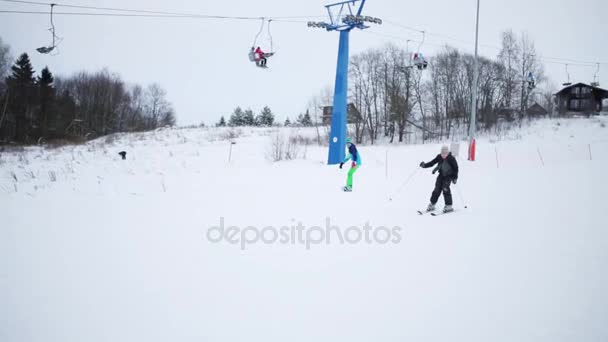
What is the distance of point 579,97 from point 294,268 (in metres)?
53.6

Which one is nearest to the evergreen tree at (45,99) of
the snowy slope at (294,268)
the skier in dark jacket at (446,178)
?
the snowy slope at (294,268)

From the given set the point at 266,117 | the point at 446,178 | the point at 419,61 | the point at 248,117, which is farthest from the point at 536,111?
the point at 248,117

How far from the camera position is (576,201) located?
27.8ft

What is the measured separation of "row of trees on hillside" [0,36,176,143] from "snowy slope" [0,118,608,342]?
29.6m

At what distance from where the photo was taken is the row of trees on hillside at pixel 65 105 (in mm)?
35969

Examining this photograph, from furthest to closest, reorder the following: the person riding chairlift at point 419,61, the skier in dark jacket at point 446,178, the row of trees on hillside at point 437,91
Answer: the row of trees on hillside at point 437,91, the person riding chairlift at point 419,61, the skier in dark jacket at point 446,178

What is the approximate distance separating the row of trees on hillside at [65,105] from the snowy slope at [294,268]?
29642 millimetres

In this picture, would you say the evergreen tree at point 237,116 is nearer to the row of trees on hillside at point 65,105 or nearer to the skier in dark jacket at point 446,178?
the row of trees on hillside at point 65,105

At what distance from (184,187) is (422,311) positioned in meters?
8.88

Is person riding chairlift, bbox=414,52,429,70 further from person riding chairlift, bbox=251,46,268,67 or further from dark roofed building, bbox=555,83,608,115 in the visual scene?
dark roofed building, bbox=555,83,608,115

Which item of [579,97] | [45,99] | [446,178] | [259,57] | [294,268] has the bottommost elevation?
[294,268]

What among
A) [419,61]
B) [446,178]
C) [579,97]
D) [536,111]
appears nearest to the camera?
[446,178]

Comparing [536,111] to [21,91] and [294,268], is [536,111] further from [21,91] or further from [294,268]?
[21,91]

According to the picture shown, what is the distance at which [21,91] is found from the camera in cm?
3700
